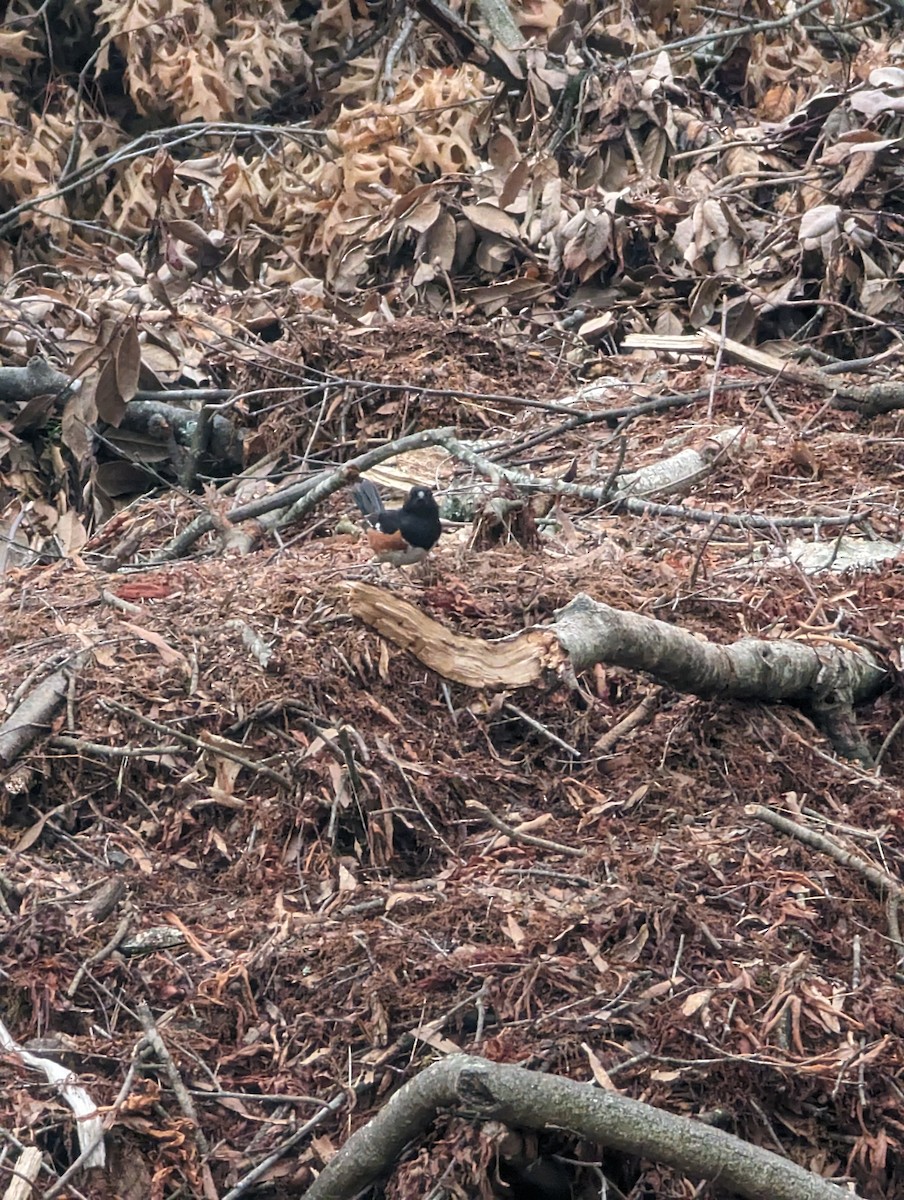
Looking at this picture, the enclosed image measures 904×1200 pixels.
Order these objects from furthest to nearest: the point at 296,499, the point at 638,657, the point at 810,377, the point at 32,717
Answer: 1. the point at 810,377
2. the point at 296,499
3. the point at 32,717
4. the point at 638,657

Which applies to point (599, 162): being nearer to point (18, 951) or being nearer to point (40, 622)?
point (40, 622)

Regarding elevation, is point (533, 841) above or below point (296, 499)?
above

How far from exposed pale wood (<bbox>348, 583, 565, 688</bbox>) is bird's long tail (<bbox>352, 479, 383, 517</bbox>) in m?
1.50

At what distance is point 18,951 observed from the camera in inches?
105

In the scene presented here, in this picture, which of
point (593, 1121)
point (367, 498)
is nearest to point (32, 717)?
point (367, 498)

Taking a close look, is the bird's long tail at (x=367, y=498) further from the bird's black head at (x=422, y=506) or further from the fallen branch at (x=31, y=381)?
the fallen branch at (x=31, y=381)

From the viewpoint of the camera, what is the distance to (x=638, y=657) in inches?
106

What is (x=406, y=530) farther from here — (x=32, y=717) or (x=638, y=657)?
(x=638, y=657)

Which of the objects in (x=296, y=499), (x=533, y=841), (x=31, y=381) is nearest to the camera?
(x=533, y=841)

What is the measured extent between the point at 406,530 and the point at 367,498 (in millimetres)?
468

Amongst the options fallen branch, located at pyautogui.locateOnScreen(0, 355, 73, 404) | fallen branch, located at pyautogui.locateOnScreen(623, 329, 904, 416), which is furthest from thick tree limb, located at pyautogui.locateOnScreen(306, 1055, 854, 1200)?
fallen branch, located at pyautogui.locateOnScreen(0, 355, 73, 404)

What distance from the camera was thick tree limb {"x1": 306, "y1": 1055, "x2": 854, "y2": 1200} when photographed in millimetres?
2064

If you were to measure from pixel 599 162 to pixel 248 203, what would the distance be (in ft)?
5.00

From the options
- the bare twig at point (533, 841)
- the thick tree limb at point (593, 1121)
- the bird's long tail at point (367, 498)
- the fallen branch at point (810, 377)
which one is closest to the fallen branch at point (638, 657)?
the bare twig at point (533, 841)
